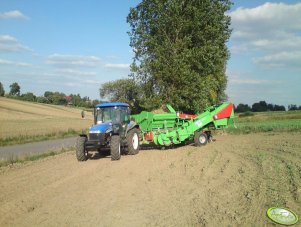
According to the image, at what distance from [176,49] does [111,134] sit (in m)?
14.6

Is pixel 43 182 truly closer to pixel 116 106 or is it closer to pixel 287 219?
pixel 116 106

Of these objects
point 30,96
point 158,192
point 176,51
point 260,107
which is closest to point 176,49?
point 176,51

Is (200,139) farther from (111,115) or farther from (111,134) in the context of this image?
(111,134)

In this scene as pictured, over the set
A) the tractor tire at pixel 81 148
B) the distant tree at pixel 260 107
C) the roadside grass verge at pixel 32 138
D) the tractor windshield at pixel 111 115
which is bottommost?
the roadside grass verge at pixel 32 138

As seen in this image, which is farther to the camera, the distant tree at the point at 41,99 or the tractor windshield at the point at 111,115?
the distant tree at the point at 41,99

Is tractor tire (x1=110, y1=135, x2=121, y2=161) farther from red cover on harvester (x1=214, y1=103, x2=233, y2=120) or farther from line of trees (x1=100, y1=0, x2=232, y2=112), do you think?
line of trees (x1=100, y1=0, x2=232, y2=112)

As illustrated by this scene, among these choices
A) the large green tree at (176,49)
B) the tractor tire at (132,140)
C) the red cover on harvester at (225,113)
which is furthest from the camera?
the large green tree at (176,49)

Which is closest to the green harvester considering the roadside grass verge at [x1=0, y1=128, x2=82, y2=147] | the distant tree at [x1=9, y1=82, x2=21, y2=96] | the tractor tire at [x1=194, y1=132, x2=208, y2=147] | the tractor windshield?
the tractor tire at [x1=194, y1=132, x2=208, y2=147]

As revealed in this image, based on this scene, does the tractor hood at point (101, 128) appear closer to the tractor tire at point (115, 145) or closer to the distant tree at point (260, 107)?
the tractor tire at point (115, 145)

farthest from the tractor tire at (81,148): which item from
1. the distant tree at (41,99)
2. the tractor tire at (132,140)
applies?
the distant tree at (41,99)

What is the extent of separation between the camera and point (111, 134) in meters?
14.9

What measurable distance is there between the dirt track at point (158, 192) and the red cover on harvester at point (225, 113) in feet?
15.8

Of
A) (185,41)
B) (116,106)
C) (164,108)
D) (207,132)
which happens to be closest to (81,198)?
(116,106)

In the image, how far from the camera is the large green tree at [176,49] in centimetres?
2747
